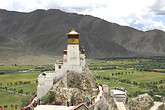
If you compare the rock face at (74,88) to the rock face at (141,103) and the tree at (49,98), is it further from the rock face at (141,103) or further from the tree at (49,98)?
the rock face at (141,103)

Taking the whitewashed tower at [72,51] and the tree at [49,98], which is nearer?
the tree at [49,98]

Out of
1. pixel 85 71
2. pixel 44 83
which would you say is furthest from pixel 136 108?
pixel 44 83

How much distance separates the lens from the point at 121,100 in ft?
177

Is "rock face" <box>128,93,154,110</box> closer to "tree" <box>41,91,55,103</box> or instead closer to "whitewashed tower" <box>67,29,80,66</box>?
"whitewashed tower" <box>67,29,80,66</box>

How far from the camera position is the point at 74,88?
44031mm

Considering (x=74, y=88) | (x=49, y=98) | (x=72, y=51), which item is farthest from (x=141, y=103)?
(x=49, y=98)

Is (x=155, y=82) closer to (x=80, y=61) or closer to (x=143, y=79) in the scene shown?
(x=143, y=79)

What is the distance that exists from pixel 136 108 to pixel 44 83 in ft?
90.1

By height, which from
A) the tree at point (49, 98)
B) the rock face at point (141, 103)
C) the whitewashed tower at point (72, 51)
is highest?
the whitewashed tower at point (72, 51)

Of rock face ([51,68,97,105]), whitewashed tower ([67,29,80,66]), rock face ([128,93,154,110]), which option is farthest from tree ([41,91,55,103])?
rock face ([128,93,154,110])

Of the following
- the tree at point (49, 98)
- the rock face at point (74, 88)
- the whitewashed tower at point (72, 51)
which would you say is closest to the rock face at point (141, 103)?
the rock face at point (74, 88)

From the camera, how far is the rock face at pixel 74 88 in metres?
41.4

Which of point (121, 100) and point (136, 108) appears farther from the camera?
point (136, 108)

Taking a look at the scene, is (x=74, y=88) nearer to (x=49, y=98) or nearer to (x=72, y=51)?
(x=49, y=98)
